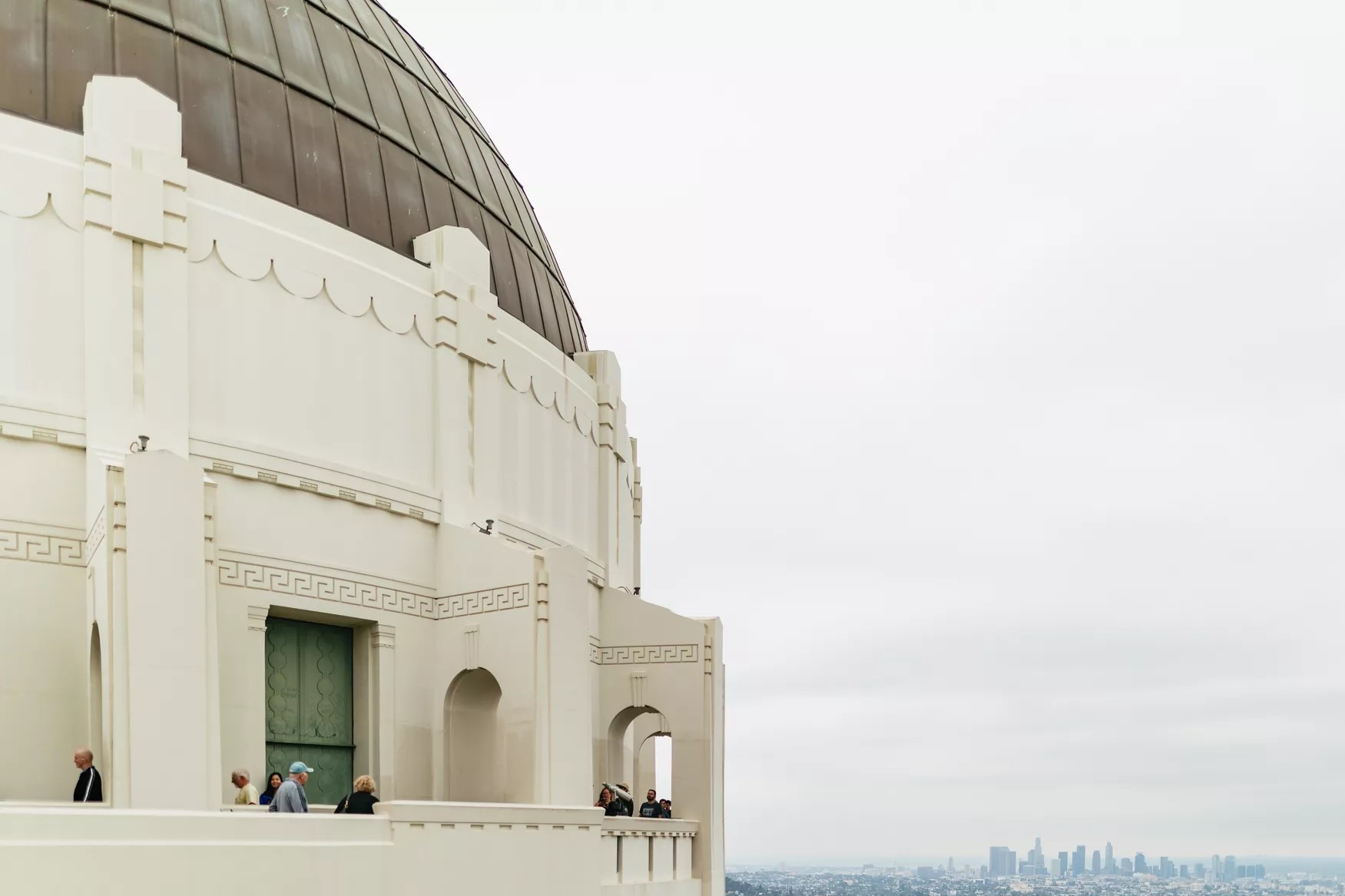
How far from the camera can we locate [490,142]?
92.2 feet

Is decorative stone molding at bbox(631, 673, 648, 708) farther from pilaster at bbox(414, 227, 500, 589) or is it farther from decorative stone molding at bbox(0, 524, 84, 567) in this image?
decorative stone molding at bbox(0, 524, 84, 567)

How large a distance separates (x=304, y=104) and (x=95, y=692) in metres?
8.99

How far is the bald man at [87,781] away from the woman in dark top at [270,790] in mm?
2023

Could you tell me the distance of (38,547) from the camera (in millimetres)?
16844

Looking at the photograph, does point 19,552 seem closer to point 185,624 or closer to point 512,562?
point 185,624

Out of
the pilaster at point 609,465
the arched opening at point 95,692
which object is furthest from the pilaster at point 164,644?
the pilaster at point 609,465

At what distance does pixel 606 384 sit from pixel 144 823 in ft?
51.7

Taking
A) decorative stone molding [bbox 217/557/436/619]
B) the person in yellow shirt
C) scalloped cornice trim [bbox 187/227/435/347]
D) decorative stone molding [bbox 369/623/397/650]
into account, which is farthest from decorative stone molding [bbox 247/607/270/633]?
scalloped cornice trim [bbox 187/227/435/347]

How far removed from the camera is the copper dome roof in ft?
63.6

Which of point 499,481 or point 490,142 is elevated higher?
point 490,142

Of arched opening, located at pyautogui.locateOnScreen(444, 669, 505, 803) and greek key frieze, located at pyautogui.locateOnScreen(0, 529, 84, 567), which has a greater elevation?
greek key frieze, located at pyautogui.locateOnScreen(0, 529, 84, 567)

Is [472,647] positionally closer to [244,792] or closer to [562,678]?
[562,678]

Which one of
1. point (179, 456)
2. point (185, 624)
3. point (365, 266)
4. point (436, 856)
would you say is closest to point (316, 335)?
point (365, 266)

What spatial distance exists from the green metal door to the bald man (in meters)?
3.44
